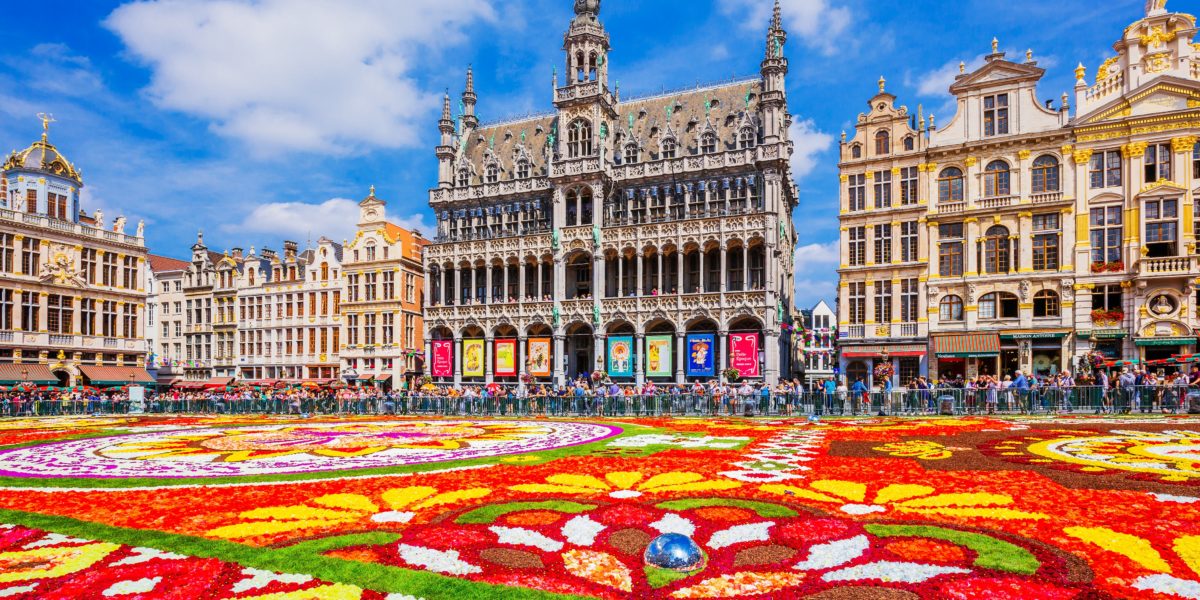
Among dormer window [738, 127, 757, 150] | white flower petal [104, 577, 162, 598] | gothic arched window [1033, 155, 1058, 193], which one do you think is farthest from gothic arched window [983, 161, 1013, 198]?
white flower petal [104, 577, 162, 598]

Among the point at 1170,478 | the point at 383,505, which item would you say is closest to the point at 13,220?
the point at 383,505

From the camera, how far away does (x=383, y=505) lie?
8875 mm

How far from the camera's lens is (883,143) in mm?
38406

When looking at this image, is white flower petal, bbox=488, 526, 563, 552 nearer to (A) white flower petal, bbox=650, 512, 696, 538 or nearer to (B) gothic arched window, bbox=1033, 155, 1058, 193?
(A) white flower petal, bbox=650, 512, 696, 538

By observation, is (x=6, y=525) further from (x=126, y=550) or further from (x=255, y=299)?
(x=255, y=299)

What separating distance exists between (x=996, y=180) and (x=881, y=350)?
9.81m

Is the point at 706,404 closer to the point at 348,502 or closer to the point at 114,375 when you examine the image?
the point at 348,502

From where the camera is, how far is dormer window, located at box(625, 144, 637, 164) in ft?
154

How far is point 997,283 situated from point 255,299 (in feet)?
167

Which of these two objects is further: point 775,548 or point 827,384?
point 827,384

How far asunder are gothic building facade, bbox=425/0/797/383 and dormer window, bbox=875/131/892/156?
524 cm

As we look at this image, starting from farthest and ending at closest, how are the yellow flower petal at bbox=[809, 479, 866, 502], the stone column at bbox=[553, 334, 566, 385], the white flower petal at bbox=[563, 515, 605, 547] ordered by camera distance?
the stone column at bbox=[553, 334, 566, 385], the yellow flower petal at bbox=[809, 479, 866, 502], the white flower petal at bbox=[563, 515, 605, 547]

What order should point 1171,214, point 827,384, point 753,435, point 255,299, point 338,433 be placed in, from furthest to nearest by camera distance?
point 255,299
point 1171,214
point 827,384
point 338,433
point 753,435

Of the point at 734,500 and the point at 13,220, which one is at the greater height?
the point at 13,220
